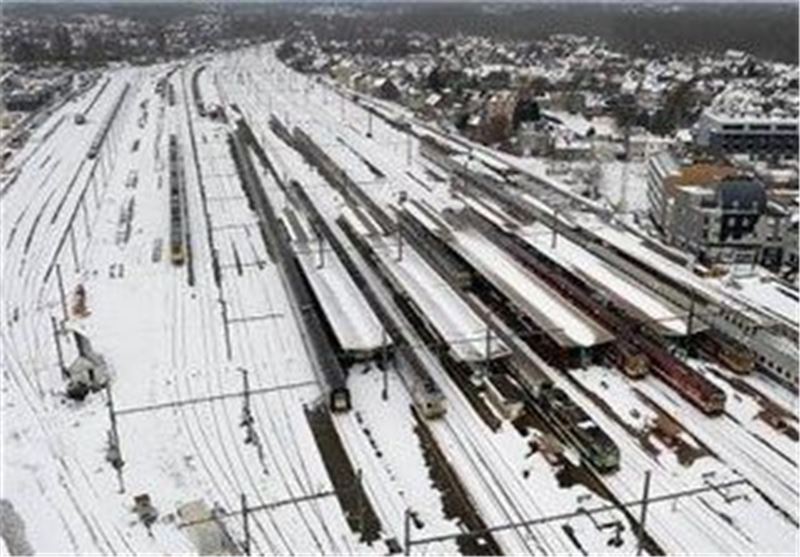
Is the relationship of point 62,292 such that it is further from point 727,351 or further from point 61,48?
point 61,48

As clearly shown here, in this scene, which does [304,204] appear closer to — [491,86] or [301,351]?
[301,351]

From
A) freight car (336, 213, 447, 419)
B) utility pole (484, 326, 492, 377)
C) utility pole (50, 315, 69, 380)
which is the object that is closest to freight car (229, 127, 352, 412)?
freight car (336, 213, 447, 419)

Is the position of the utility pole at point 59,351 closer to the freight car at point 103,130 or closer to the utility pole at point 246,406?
the utility pole at point 246,406

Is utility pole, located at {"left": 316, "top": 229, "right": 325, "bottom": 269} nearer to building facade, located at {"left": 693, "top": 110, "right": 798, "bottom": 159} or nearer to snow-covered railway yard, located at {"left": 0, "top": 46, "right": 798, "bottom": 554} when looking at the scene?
snow-covered railway yard, located at {"left": 0, "top": 46, "right": 798, "bottom": 554}

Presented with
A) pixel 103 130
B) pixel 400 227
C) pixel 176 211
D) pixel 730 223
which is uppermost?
pixel 730 223

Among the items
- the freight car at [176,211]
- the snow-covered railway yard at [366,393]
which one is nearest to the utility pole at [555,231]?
the snow-covered railway yard at [366,393]

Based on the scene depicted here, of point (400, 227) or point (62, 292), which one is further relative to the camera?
point (400, 227)

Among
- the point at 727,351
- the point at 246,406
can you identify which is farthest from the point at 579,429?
the point at 246,406

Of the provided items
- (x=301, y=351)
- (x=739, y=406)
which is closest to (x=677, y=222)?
(x=739, y=406)

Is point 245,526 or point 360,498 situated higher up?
point 245,526

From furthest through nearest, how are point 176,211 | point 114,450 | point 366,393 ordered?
point 176,211
point 366,393
point 114,450
